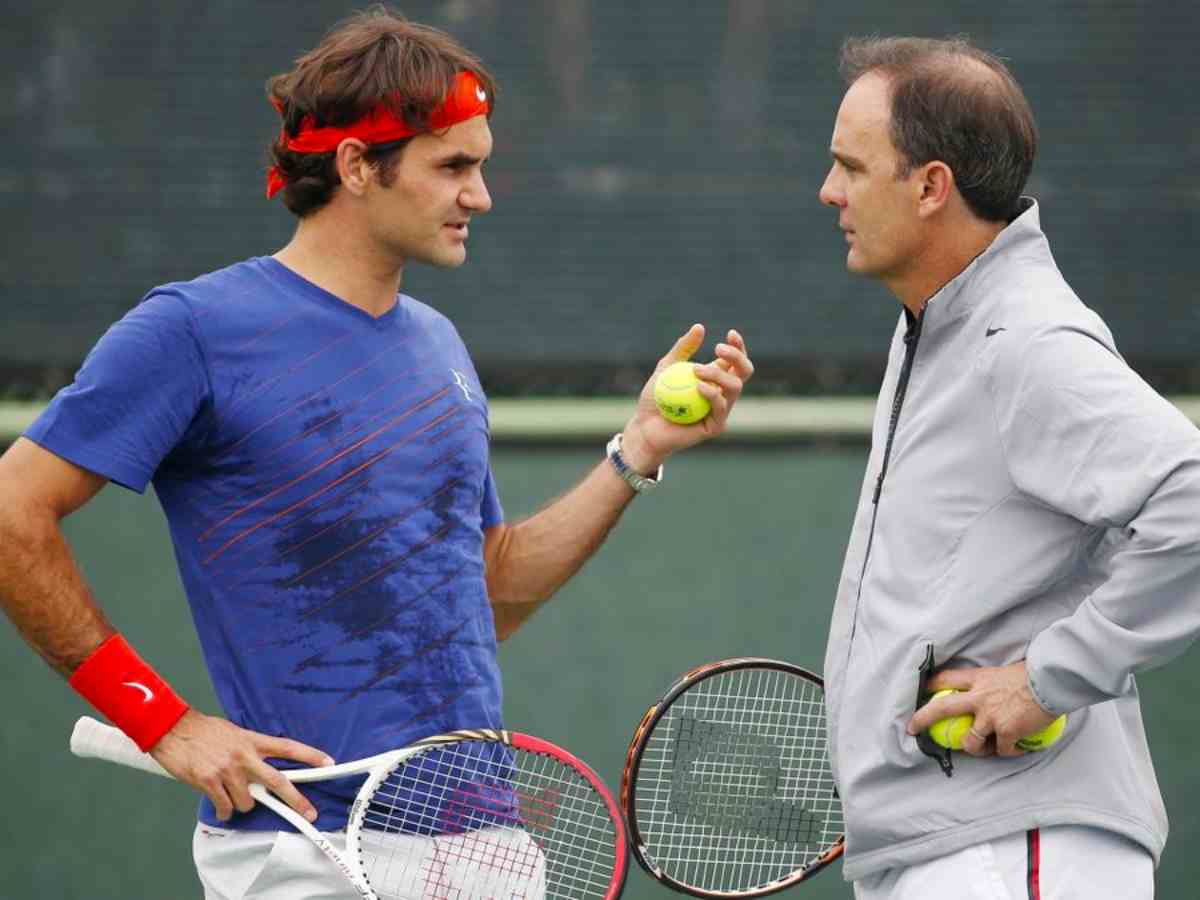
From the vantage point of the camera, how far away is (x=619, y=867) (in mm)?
2973

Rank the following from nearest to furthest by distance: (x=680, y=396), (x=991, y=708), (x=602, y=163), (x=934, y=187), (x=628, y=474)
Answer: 1. (x=991, y=708)
2. (x=934, y=187)
3. (x=680, y=396)
4. (x=628, y=474)
5. (x=602, y=163)

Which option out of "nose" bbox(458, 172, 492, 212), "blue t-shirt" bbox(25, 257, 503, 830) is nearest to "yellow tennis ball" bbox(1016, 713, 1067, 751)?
"blue t-shirt" bbox(25, 257, 503, 830)

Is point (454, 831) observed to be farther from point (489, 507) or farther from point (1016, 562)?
point (1016, 562)

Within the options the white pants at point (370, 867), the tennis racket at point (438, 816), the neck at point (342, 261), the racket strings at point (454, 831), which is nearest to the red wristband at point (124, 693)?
the tennis racket at point (438, 816)

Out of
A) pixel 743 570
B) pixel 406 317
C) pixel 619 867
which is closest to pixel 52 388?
pixel 743 570

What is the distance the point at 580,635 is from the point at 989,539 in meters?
2.93

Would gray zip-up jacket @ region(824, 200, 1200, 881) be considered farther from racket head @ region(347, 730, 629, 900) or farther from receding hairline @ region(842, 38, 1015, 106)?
racket head @ region(347, 730, 629, 900)

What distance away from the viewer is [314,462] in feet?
9.82

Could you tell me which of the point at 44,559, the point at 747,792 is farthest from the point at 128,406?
the point at 747,792

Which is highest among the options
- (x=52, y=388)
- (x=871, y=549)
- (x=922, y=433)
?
(x=922, y=433)

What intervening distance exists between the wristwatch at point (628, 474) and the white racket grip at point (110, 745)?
92 centimetres

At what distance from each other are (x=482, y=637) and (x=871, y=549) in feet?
2.06

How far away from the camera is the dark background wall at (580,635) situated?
217 inches

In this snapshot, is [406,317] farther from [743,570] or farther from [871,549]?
[743,570]
